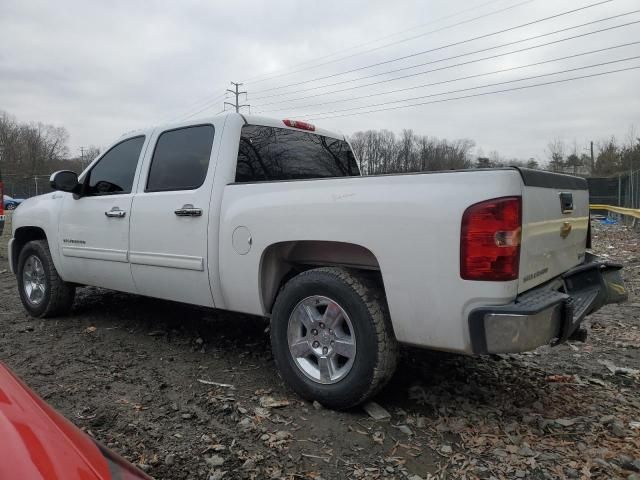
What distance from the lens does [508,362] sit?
159 inches

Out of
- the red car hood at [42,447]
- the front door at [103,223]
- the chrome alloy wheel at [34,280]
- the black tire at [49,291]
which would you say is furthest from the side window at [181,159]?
the red car hood at [42,447]

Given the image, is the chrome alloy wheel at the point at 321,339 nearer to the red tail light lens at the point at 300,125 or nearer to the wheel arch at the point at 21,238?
the red tail light lens at the point at 300,125

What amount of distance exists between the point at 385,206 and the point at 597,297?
5.73ft

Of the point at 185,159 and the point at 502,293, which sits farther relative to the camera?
the point at 185,159

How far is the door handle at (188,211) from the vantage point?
3.71 meters

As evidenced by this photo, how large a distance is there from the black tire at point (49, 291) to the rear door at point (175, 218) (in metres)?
1.49

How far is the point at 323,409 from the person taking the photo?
315 cm

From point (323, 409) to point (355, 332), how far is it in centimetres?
59

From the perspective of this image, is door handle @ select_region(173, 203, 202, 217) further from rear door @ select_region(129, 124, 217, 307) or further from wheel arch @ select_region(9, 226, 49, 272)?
wheel arch @ select_region(9, 226, 49, 272)

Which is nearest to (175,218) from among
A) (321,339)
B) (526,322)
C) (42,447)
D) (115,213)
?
(115,213)

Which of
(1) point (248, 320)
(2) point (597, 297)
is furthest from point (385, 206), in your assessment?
(1) point (248, 320)

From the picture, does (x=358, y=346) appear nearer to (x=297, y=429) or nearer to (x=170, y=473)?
(x=297, y=429)

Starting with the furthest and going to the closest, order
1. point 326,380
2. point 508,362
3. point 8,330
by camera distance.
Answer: point 8,330 < point 508,362 < point 326,380

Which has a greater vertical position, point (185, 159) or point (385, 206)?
point (185, 159)
